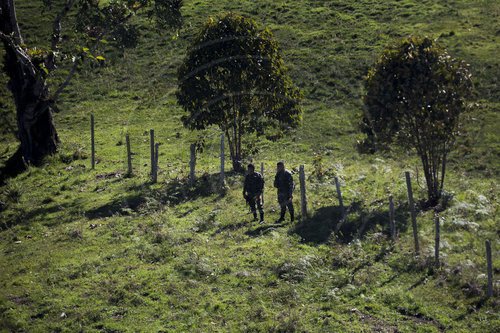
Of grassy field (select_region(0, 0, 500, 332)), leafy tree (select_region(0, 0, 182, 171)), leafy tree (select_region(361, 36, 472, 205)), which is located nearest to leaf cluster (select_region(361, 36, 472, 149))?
leafy tree (select_region(361, 36, 472, 205))

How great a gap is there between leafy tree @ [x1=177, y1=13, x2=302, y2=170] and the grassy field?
3.35 m

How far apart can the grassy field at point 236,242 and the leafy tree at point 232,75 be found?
3.35 meters

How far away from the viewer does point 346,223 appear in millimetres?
17344

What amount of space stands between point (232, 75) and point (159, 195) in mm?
7346

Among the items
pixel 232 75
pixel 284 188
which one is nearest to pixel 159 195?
pixel 284 188

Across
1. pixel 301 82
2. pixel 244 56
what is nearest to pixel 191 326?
pixel 244 56

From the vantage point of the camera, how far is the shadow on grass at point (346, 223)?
16.4 metres

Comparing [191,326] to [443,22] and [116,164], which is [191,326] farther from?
[443,22]

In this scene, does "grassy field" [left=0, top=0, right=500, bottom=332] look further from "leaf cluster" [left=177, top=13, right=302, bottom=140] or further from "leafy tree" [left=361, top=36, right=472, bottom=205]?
Result: "leaf cluster" [left=177, top=13, right=302, bottom=140]

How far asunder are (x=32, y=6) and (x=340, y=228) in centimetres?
5228

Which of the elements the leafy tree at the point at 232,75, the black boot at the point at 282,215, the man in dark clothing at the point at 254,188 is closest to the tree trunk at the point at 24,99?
the leafy tree at the point at 232,75

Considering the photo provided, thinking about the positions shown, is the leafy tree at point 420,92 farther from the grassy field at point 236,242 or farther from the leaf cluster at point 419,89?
the grassy field at point 236,242

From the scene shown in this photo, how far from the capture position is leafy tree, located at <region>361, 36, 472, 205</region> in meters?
20.4

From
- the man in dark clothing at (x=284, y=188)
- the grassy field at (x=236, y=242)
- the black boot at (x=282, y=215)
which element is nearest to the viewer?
the grassy field at (x=236, y=242)
